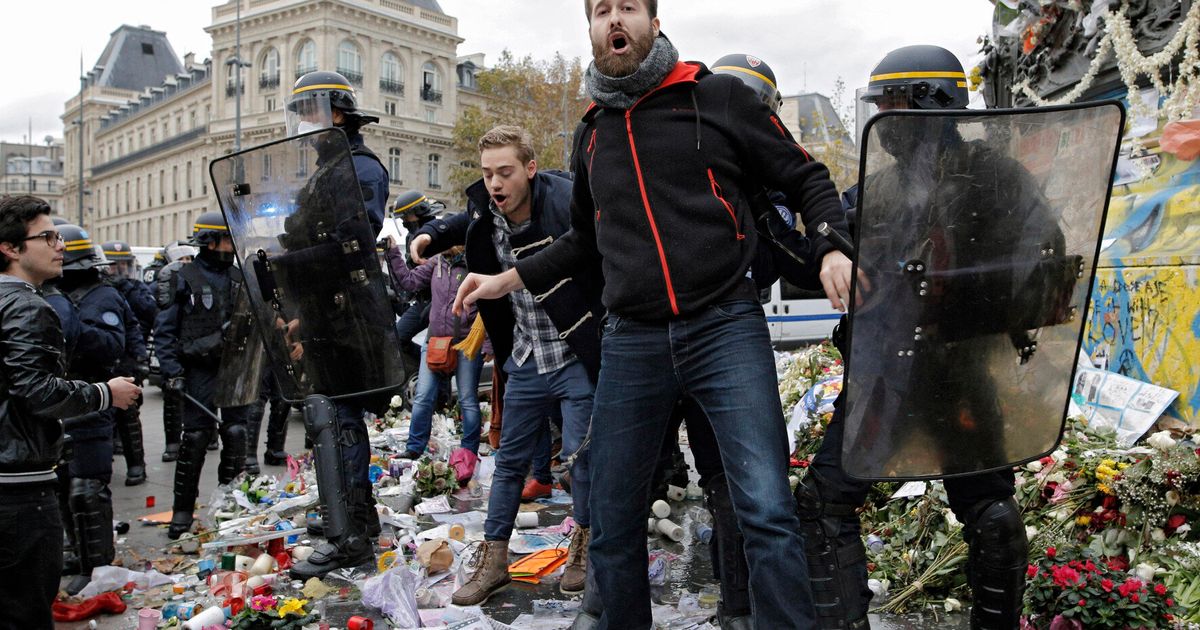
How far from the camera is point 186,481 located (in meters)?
5.59

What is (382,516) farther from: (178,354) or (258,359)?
(178,354)

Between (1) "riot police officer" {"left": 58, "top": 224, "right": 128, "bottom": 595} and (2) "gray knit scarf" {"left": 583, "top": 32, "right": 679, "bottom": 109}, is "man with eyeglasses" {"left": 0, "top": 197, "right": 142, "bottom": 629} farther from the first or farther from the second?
(2) "gray knit scarf" {"left": 583, "top": 32, "right": 679, "bottom": 109}

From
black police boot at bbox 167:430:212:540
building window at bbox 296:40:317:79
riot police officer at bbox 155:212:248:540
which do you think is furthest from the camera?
building window at bbox 296:40:317:79

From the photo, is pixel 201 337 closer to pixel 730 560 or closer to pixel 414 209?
pixel 414 209

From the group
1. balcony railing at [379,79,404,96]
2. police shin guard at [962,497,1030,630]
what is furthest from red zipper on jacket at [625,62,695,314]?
balcony railing at [379,79,404,96]

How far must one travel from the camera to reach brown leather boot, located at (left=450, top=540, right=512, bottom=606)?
3.74m

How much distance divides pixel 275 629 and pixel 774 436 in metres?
2.00

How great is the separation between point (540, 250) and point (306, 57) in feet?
173

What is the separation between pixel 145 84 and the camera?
81812 mm

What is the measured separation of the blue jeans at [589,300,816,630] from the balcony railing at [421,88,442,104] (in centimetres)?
5464

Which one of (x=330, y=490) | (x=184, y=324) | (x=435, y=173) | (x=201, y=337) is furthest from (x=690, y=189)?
(x=435, y=173)

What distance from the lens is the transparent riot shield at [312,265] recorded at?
159 inches

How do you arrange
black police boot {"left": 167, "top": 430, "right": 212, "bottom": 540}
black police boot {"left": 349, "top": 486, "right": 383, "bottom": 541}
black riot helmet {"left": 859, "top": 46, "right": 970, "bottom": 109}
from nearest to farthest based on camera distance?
black riot helmet {"left": 859, "top": 46, "right": 970, "bottom": 109}
black police boot {"left": 349, "top": 486, "right": 383, "bottom": 541}
black police boot {"left": 167, "top": 430, "right": 212, "bottom": 540}

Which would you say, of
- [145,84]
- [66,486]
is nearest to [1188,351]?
[66,486]
